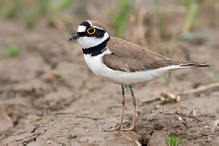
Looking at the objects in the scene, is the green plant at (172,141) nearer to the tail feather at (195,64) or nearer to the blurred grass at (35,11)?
the tail feather at (195,64)

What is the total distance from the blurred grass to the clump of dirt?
4.28m

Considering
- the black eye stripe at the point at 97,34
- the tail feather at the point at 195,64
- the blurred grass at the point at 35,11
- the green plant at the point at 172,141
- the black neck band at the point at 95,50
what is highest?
the blurred grass at the point at 35,11

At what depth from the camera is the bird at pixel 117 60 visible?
3.80 m

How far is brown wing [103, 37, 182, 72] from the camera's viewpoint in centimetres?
382

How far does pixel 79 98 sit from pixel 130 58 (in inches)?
72.0

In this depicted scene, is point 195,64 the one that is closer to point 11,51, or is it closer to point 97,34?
point 97,34

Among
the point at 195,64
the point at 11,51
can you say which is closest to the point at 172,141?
the point at 195,64

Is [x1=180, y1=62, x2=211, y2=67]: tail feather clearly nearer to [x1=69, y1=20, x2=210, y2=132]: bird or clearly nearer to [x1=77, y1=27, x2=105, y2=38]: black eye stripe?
[x1=69, y1=20, x2=210, y2=132]: bird

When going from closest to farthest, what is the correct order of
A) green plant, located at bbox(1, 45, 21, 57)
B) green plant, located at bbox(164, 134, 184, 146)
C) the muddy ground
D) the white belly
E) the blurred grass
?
1. green plant, located at bbox(164, 134, 184, 146)
2. the white belly
3. the muddy ground
4. green plant, located at bbox(1, 45, 21, 57)
5. the blurred grass

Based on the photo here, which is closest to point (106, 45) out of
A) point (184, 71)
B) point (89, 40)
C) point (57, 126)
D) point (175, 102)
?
point (89, 40)

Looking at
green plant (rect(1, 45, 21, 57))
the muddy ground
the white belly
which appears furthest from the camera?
green plant (rect(1, 45, 21, 57))

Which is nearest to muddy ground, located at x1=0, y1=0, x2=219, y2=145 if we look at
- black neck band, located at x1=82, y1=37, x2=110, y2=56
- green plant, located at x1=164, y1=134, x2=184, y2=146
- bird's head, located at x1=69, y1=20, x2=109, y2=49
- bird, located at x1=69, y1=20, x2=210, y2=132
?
green plant, located at x1=164, y1=134, x2=184, y2=146

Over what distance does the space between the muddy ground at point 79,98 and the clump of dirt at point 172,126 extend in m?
0.01

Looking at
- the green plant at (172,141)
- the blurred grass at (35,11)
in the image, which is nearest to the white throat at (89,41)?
the green plant at (172,141)
